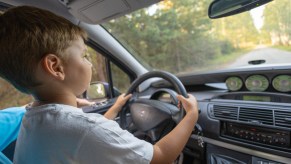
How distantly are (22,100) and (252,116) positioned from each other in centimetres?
197

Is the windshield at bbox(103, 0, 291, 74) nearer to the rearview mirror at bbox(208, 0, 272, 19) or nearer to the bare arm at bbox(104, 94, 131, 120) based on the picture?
the rearview mirror at bbox(208, 0, 272, 19)

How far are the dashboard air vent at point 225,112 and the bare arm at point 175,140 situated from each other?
0.40 meters

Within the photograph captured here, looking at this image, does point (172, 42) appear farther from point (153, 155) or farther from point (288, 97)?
point (153, 155)

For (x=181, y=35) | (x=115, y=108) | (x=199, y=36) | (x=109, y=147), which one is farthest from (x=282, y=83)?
(x=181, y=35)

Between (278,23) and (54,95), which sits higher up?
(278,23)

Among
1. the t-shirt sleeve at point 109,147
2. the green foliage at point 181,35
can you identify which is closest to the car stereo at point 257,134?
the t-shirt sleeve at point 109,147

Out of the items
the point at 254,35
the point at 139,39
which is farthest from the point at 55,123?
the point at 139,39

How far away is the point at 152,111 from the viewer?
1.67m

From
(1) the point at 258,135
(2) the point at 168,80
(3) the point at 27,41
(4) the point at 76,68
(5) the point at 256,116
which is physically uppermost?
(3) the point at 27,41

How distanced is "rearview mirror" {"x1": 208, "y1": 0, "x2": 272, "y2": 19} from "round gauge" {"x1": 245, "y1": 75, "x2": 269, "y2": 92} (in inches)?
23.2

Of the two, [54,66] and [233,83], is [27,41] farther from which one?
[233,83]

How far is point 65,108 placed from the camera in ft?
2.96

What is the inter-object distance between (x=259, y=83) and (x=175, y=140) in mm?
1109

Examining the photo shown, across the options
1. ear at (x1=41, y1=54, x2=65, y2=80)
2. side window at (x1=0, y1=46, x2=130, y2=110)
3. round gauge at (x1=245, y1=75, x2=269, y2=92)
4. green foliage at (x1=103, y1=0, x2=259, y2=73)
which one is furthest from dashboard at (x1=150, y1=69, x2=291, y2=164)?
green foliage at (x1=103, y1=0, x2=259, y2=73)
